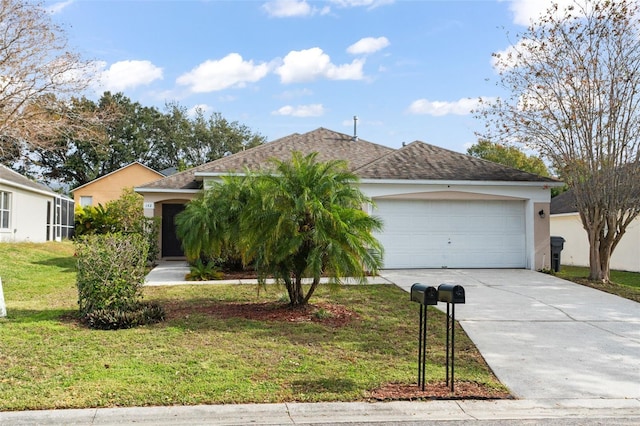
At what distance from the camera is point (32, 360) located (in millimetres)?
6250

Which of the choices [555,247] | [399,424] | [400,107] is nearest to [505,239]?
[555,247]

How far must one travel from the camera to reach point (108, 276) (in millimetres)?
8211

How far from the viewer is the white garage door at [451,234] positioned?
15875 mm

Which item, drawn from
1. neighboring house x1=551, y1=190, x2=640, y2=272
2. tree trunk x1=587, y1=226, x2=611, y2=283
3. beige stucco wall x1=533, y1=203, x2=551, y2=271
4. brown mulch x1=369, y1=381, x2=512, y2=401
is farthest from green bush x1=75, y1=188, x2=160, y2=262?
neighboring house x1=551, y1=190, x2=640, y2=272

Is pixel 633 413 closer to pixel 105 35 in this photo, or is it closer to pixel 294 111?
pixel 105 35

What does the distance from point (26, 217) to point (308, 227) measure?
62.6 ft

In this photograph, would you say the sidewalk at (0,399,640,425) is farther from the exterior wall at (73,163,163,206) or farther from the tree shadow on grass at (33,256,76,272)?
the exterior wall at (73,163,163,206)

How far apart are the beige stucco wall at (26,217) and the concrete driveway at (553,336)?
1674 cm

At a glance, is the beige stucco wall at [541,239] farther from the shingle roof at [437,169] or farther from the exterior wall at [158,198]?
the exterior wall at [158,198]

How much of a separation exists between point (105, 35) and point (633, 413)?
1465 centimetres

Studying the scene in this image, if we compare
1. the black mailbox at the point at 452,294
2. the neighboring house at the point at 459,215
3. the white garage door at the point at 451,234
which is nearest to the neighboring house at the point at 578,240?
the neighboring house at the point at 459,215

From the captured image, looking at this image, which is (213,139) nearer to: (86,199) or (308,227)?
(86,199)

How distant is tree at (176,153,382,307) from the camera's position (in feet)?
27.1

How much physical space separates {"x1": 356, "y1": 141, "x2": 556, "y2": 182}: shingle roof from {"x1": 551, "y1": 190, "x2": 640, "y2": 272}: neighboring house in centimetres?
383
